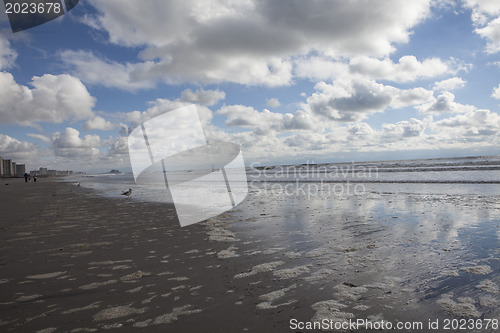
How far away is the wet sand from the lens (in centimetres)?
360

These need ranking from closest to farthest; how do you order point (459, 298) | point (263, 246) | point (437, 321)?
point (437, 321) → point (459, 298) → point (263, 246)

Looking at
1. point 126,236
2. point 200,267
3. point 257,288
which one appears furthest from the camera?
point 126,236

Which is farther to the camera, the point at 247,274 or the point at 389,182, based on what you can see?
the point at 389,182

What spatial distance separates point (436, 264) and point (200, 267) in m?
4.76

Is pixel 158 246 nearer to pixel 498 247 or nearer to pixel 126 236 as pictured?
pixel 126 236

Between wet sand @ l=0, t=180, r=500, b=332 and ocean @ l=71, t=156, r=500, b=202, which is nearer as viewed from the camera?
wet sand @ l=0, t=180, r=500, b=332

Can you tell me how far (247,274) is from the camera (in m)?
5.07

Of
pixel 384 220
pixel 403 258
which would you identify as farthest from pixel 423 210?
pixel 403 258

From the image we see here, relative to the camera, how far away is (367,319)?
3.45 metres

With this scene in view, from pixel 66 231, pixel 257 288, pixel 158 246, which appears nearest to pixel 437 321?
pixel 257 288

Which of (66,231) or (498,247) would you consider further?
(66,231)

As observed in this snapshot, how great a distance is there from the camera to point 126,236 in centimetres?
836

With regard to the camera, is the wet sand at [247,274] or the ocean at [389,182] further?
the ocean at [389,182]

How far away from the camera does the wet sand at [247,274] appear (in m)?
3.60
